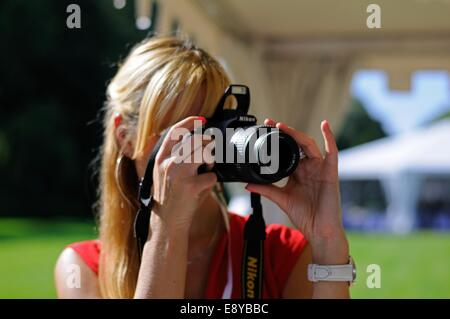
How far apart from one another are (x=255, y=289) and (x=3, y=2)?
12637mm

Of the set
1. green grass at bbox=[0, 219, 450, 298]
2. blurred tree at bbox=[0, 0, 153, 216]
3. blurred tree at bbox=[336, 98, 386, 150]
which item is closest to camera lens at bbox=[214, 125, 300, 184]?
green grass at bbox=[0, 219, 450, 298]

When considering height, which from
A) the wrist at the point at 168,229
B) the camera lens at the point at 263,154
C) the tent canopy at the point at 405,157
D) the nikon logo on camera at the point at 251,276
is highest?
the camera lens at the point at 263,154

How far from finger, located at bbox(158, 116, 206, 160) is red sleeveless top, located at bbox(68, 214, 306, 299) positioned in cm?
27

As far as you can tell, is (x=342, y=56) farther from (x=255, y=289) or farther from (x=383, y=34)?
(x=255, y=289)

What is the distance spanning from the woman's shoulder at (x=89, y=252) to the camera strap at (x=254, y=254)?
0.88 ft

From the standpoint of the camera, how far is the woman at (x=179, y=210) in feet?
2.83

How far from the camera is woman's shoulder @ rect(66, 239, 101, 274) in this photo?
41.6 inches

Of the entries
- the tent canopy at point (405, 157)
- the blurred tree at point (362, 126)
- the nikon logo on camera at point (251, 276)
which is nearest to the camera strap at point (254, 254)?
the nikon logo on camera at point (251, 276)

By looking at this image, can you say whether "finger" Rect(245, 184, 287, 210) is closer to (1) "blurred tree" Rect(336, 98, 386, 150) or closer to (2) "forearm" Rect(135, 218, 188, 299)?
(2) "forearm" Rect(135, 218, 188, 299)

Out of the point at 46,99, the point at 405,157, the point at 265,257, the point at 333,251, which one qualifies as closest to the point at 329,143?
the point at 333,251

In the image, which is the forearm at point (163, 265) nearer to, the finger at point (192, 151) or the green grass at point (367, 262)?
the finger at point (192, 151)

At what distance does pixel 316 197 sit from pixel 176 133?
238mm
